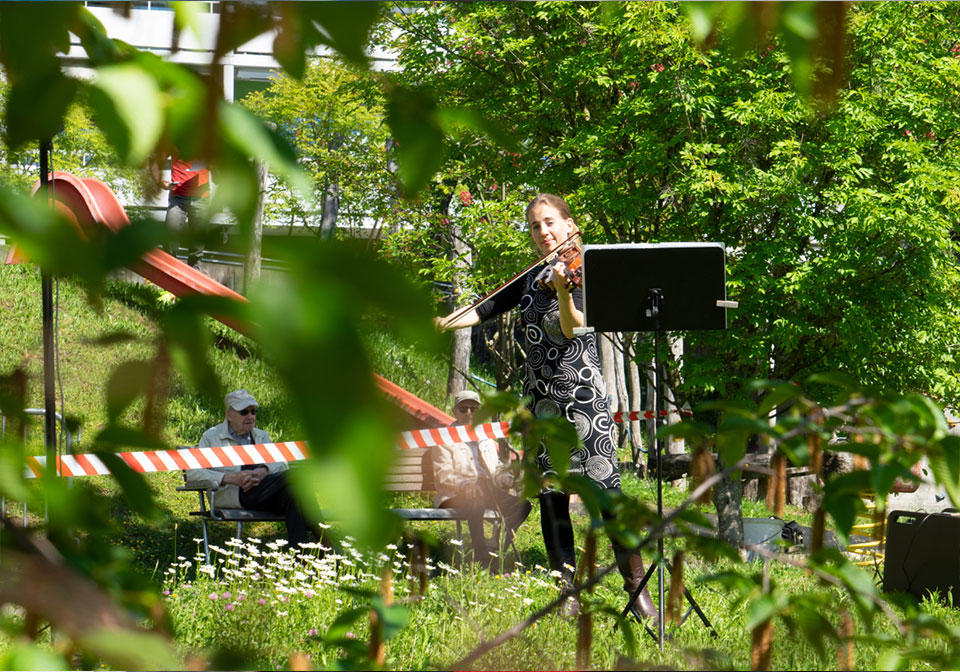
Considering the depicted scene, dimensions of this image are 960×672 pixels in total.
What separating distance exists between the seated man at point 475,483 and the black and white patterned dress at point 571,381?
2046 mm

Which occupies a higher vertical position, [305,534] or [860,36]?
[860,36]

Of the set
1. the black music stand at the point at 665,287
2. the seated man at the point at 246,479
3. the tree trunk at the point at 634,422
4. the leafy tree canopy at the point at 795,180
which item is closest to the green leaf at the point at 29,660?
the black music stand at the point at 665,287

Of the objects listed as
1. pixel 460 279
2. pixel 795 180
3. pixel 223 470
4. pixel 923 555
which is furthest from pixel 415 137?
pixel 460 279

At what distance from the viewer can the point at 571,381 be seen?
4.56 m

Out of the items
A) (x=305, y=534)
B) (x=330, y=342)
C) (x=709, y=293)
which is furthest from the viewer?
(x=305, y=534)

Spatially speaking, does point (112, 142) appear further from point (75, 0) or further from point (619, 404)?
point (619, 404)

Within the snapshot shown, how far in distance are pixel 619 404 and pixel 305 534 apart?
12.2 m

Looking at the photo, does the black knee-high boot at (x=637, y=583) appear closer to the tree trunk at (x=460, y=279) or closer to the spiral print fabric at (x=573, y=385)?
the spiral print fabric at (x=573, y=385)

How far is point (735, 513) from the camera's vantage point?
8.72 metres

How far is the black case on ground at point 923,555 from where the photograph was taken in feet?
18.7

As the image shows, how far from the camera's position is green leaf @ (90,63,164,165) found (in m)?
0.59

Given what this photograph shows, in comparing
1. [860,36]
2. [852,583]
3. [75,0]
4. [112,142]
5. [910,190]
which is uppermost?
[860,36]

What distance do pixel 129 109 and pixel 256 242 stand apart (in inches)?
4.3

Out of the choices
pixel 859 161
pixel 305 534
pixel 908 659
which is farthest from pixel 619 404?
pixel 908 659
